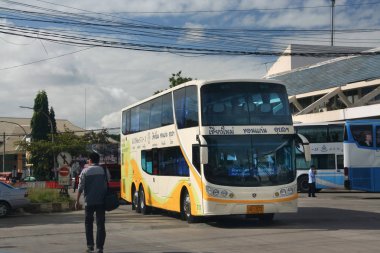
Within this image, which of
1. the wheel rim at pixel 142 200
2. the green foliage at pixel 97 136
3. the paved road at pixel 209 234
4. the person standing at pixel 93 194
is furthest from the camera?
the green foliage at pixel 97 136

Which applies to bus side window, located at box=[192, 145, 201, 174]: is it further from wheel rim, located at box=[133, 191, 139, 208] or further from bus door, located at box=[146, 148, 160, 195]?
wheel rim, located at box=[133, 191, 139, 208]

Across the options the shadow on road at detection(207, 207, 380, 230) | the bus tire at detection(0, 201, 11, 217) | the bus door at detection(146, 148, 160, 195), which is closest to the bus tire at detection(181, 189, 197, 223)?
the shadow on road at detection(207, 207, 380, 230)

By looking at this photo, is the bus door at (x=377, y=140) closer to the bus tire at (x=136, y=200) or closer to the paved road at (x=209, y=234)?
the paved road at (x=209, y=234)

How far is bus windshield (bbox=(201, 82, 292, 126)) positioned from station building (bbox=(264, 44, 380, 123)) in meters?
19.2

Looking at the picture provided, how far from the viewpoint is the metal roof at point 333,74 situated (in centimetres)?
4166

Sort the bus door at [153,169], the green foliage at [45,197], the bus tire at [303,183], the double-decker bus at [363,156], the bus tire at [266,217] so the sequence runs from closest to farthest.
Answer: the bus tire at [266,217] → the bus door at [153,169] → the green foliage at [45,197] → the double-decker bus at [363,156] → the bus tire at [303,183]

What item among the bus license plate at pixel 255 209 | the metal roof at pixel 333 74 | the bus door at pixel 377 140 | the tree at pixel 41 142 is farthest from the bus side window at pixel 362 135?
the tree at pixel 41 142

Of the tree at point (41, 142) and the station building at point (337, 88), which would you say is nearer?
the station building at point (337, 88)

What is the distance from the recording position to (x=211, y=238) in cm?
1292

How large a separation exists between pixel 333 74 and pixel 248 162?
32681 millimetres

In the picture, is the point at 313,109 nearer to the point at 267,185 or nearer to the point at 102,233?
the point at 267,185

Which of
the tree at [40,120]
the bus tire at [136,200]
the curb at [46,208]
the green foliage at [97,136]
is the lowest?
the curb at [46,208]

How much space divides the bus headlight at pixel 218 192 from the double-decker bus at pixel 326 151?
17314 millimetres

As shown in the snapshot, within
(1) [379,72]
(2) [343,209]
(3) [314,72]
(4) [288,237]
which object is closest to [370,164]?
(2) [343,209]
